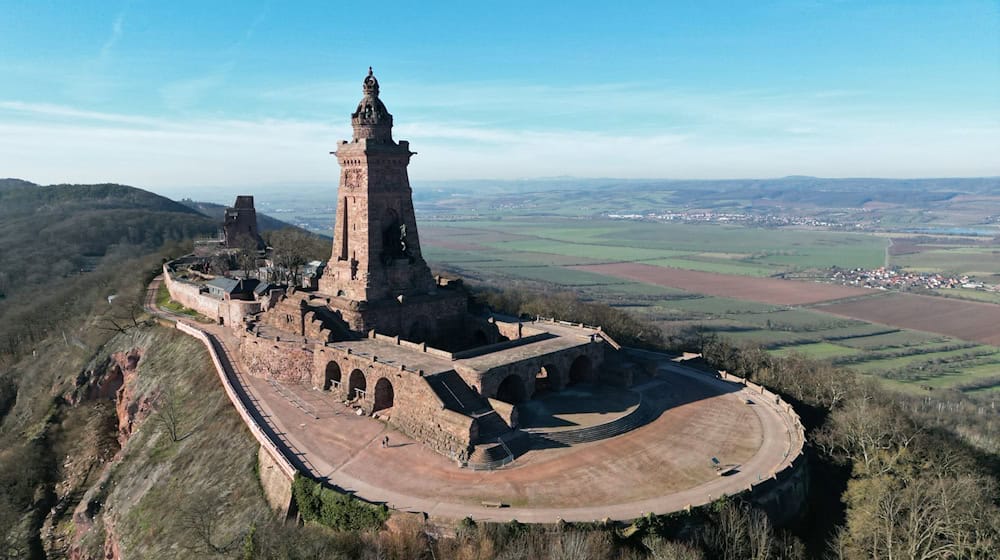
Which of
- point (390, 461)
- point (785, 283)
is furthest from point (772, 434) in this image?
point (785, 283)

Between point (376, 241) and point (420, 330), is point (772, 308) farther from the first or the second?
point (376, 241)

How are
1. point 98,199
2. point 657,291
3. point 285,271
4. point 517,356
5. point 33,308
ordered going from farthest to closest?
point 98,199, point 657,291, point 33,308, point 285,271, point 517,356

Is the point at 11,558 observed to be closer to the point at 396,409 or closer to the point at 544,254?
the point at 396,409

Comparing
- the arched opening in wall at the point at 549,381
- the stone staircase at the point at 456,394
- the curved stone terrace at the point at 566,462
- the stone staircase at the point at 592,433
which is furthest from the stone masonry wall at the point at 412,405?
the arched opening in wall at the point at 549,381

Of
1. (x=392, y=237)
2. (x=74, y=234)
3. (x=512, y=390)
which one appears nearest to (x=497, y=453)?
(x=512, y=390)

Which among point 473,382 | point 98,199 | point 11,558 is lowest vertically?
point 11,558

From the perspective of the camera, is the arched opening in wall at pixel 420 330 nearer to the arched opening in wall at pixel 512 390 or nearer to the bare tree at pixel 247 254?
the arched opening in wall at pixel 512 390

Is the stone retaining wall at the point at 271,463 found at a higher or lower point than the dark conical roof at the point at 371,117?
lower
